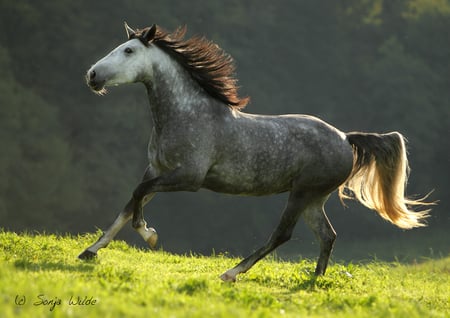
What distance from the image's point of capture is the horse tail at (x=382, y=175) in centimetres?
905

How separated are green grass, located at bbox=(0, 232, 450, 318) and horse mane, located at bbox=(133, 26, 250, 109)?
2.10m

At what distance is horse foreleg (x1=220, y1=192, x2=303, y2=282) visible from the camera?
25.5ft

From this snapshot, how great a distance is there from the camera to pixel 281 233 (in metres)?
8.07

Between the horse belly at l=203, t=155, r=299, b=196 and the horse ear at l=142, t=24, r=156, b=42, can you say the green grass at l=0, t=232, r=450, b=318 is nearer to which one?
the horse belly at l=203, t=155, r=299, b=196

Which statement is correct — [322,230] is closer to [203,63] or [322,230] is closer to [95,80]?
[203,63]

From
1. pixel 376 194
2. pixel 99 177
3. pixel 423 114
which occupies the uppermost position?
pixel 423 114

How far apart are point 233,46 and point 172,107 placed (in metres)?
24.0

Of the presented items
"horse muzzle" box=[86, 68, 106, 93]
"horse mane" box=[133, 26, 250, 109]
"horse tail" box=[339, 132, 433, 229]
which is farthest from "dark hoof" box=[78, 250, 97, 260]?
"horse tail" box=[339, 132, 433, 229]

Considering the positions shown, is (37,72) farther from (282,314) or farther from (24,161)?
(282,314)

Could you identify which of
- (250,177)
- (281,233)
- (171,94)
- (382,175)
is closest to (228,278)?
(281,233)

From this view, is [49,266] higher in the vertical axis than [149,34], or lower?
lower

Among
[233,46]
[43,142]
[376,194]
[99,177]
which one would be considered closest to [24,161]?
[43,142]

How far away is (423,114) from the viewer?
3111 centimetres

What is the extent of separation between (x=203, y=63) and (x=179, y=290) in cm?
301
